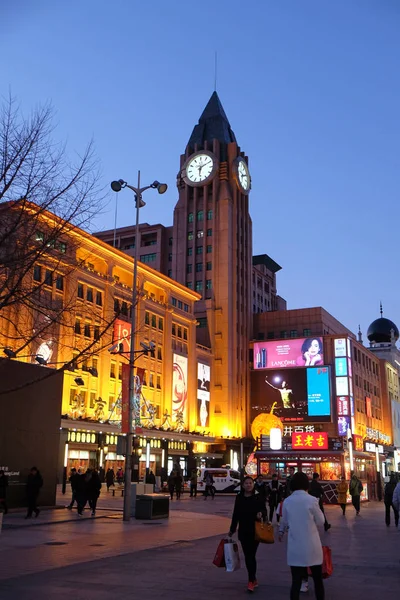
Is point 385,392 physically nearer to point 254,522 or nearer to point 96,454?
point 96,454

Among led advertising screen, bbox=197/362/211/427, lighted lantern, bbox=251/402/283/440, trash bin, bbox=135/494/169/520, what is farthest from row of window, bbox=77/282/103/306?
trash bin, bbox=135/494/169/520

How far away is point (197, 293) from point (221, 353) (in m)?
8.94

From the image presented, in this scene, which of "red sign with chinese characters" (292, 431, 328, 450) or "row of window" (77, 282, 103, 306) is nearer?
"red sign with chinese characters" (292, 431, 328, 450)

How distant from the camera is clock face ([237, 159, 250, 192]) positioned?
289 ft

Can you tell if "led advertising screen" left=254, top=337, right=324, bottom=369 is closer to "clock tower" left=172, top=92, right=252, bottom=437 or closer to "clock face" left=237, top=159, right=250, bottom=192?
"clock tower" left=172, top=92, right=252, bottom=437

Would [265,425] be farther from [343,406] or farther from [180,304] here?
[343,406]

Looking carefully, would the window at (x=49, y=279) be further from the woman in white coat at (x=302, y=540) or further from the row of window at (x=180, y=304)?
the row of window at (x=180, y=304)

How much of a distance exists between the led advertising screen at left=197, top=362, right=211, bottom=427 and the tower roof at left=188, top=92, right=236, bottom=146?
112 feet

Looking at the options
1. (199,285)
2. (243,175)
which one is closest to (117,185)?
(199,285)

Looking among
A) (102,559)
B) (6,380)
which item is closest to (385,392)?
(6,380)

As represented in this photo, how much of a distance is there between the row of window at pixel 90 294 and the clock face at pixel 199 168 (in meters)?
33.0

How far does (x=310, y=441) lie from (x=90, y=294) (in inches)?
1154

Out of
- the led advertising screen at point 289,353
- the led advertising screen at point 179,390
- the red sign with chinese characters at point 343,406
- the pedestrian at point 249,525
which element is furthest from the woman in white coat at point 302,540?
the led advertising screen at point 289,353

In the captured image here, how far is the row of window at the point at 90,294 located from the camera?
57844 mm
